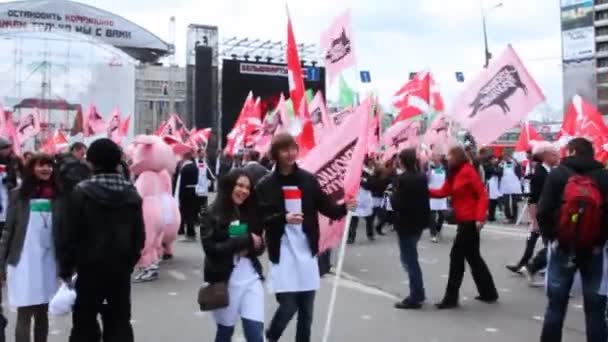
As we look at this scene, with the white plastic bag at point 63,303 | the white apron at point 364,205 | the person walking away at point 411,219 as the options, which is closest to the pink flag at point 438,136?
the white apron at point 364,205

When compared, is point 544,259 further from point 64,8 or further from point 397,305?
point 64,8

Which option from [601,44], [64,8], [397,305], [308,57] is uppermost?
[601,44]

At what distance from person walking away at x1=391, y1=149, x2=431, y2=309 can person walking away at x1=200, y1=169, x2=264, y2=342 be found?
3.18m

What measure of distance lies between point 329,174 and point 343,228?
547 mm

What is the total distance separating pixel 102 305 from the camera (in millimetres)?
4887

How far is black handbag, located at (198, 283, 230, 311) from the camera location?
4.73 meters

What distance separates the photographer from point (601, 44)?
359ft

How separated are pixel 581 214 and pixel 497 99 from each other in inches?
165

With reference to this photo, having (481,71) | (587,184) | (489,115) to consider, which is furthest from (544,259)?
(587,184)

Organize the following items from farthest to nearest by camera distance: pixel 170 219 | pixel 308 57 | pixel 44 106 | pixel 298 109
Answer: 1. pixel 308 57
2. pixel 44 106
3. pixel 170 219
4. pixel 298 109

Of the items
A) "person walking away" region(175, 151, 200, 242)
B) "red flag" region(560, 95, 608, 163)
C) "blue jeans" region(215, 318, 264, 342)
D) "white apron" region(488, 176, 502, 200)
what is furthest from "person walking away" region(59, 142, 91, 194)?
"white apron" region(488, 176, 502, 200)

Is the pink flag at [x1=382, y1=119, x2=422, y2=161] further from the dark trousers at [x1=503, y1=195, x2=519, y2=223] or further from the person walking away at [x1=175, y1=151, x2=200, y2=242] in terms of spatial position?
the person walking away at [x1=175, y1=151, x2=200, y2=242]

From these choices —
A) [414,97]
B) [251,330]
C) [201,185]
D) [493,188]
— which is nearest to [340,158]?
[251,330]

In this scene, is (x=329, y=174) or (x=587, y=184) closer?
(x=587, y=184)
